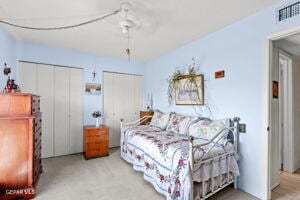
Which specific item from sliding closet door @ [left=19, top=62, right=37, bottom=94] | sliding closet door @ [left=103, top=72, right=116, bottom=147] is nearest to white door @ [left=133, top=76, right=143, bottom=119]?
sliding closet door @ [left=103, top=72, right=116, bottom=147]

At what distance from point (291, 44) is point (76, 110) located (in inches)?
172

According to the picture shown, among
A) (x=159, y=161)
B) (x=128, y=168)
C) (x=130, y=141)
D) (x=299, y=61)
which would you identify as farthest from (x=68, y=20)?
(x=299, y=61)

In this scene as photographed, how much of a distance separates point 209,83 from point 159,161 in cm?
161

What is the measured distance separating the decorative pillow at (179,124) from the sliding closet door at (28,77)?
297 cm

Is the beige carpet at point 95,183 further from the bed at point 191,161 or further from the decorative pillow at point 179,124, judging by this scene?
the decorative pillow at point 179,124

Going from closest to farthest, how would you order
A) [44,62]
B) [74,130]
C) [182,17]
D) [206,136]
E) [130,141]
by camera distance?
[182,17]
[206,136]
[130,141]
[44,62]
[74,130]

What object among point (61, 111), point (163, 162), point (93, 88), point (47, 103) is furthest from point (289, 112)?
point (47, 103)

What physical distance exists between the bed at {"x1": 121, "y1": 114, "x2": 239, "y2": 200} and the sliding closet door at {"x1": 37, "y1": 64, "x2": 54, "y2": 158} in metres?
2.03

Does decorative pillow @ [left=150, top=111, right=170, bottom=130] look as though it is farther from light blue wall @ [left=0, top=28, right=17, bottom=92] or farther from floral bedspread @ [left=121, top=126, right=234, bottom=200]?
light blue wall @ [left=0, top=28, right=17, bottom=92]

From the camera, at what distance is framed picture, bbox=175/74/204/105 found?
9.57ft

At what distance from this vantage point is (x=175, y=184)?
1.80m

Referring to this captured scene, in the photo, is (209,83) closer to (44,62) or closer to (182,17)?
(182,17)

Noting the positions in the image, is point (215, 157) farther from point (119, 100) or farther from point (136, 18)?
point (119, 100)

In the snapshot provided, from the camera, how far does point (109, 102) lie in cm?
418
